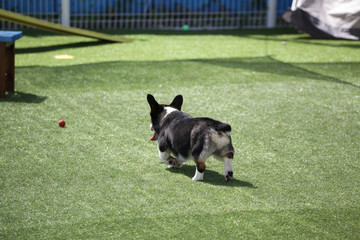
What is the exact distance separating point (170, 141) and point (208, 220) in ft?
2.97

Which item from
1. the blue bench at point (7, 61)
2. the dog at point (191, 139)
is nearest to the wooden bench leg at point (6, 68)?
the blue bench at point (7, 61)

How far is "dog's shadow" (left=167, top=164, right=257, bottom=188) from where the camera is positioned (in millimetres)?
3969

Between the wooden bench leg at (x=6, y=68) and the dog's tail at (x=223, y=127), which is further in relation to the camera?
the wooden bench leg at (x=6, y=68)

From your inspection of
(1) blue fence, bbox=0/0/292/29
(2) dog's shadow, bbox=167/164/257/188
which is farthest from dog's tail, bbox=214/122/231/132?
(1) blue fence, bbox=0/0/292/29

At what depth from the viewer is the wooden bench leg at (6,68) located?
20.2 ft

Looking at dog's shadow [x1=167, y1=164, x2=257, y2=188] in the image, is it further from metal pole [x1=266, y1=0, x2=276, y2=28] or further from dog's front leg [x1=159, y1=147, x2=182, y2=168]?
metal pole [x1=266, y1=0, x2=276, y2=28]

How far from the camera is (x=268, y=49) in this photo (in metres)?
9.80

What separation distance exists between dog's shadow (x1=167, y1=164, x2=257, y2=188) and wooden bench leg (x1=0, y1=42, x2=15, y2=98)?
2.91 meters

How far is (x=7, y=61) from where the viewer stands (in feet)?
20.9

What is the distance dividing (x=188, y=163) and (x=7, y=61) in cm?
312

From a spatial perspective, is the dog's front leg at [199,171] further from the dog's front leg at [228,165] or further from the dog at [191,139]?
the dog's front leg at [228,165]

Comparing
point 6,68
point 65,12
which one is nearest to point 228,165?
point 6,68

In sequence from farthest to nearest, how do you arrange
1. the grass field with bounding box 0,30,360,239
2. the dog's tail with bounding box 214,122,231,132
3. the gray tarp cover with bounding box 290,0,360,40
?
1. the gray tarp cover with bounding box 290,0,360,40
2. the dog's tail with bounding box 214,122,231,132
3. the grass field with bounding box 0,30,360,239

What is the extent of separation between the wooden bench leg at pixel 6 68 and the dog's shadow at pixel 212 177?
9.56 feet
